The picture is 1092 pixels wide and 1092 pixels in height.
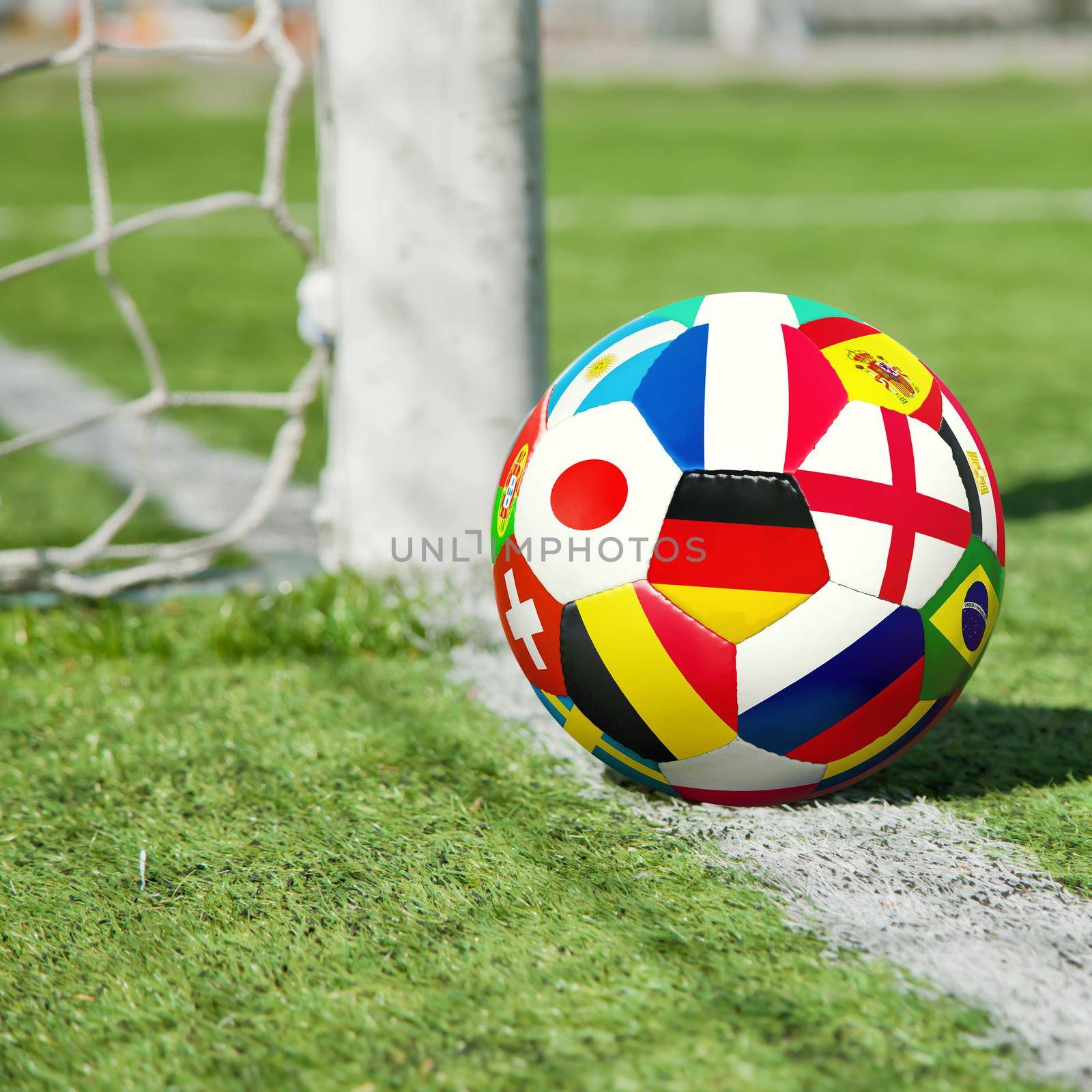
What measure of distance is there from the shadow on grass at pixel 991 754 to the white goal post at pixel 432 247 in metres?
1.24

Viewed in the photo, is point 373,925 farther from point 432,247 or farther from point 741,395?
point 432,247

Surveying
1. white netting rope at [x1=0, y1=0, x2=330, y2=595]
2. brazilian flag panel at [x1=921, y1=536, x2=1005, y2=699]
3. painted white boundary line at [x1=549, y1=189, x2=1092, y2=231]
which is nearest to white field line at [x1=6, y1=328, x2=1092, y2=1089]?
brazilian flag panel at [x1=921, y1=536, x2=1005, y2=699]

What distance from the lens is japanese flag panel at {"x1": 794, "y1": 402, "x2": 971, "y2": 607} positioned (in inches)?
80.9

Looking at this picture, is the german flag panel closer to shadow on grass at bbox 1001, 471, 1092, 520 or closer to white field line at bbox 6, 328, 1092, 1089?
white field line at bbox 6, 328, 1092, 1089

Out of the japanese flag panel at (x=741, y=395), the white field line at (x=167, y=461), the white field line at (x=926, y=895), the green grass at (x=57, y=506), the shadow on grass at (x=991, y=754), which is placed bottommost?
the white field line at (x=167, y=461)

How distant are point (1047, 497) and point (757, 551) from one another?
2.74 meters

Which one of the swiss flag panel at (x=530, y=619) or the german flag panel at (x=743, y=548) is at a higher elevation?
the german flag panel at (x=743, y=548)

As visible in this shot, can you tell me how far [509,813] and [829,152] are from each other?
1652cm

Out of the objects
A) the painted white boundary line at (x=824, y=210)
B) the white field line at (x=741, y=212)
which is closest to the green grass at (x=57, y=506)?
the white field line at (x=741, y=212)

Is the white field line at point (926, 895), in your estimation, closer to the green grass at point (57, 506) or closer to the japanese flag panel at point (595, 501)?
the japanese flag panel at point (595, 501)

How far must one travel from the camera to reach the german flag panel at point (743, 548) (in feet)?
6.71

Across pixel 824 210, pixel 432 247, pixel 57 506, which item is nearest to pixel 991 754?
pixel 432 247

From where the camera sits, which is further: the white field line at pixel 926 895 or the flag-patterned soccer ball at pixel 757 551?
the flag-patterned soccer ball at pixel 757 551

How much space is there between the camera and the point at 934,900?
2.05 metres
